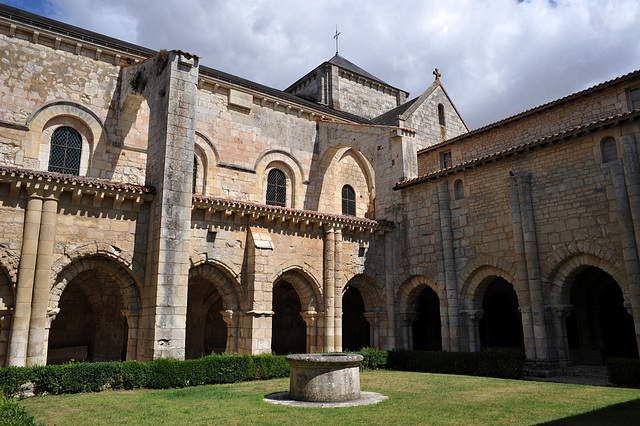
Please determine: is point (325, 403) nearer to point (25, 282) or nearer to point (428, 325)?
point (25, 282)

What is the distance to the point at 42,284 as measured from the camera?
13211 mm

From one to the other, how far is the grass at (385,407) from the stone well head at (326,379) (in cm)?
74

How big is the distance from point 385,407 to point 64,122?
1493cm

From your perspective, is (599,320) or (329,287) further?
(329,287)

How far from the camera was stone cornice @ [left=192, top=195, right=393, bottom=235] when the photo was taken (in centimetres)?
1639

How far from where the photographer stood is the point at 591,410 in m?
9.18

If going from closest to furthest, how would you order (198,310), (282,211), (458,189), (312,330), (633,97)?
1. (633,97)
2. (282,211)
3. (312,330)
4. (458,189)
5. (198,310)

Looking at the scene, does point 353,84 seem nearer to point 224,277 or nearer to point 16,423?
point 224,277

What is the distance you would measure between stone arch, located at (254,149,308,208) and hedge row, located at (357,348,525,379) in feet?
25.4

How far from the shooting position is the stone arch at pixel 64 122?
16.8 metres

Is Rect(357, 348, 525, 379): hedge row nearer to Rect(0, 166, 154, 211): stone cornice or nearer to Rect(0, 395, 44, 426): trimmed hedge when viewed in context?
Rect(0, 166, 154, 211): stone cornice

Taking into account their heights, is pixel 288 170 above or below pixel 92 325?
above

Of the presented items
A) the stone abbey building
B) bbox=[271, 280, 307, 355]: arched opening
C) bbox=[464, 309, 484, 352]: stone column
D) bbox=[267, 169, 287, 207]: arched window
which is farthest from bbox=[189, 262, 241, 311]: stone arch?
bbox=[464, 309, 484, 352]: stone column

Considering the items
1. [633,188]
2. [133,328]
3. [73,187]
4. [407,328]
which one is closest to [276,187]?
[407,328]
